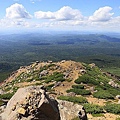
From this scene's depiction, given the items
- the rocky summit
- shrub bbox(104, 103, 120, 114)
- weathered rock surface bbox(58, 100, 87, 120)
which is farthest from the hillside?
the rocky summit

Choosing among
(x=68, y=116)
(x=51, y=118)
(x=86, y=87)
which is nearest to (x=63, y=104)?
(x=68, y=116)

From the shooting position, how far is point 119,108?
29.0m

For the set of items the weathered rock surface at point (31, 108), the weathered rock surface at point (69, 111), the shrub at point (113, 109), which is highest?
the weathered rock surface at point (31, 108)

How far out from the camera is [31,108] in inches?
562

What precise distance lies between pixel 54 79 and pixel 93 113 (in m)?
30.8

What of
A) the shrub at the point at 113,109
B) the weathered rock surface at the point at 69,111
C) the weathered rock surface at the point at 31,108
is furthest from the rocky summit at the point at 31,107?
the shrub at the point at 113,109

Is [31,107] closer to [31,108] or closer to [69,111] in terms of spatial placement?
[31,108]

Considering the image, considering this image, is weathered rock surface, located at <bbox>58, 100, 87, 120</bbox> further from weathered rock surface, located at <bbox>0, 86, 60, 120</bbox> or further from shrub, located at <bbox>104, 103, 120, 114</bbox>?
shrub, located at <bbox>104, 103, 120, 114</bbox>

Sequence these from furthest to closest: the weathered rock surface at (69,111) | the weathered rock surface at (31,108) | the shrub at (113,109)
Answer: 1. the shrub at (113,109)
2. the weathered rock surface at (69,111)
3. the weathered rock surface at (31,108)

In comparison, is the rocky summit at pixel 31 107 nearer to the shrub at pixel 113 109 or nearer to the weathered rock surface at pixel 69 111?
the weathered rock surface at pixel 69 111

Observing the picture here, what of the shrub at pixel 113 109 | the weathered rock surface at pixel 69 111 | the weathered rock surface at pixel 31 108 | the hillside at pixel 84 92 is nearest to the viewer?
the weathered rock surface at pixel 31 108

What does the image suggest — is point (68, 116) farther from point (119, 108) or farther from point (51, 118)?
point (119, 108)

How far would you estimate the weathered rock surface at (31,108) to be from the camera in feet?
46.3

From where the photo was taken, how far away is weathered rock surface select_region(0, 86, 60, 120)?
46.3 ft
